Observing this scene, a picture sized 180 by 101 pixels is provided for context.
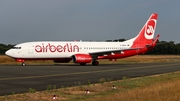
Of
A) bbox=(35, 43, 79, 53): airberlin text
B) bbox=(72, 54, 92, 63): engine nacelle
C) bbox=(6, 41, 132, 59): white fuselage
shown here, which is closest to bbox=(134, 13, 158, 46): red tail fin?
bbox=(6, 41, 132, 59): white fuselage

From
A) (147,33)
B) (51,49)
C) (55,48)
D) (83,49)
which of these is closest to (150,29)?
(147,33)

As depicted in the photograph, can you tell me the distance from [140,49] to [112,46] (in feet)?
15.4

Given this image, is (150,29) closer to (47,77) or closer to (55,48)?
(55,48)

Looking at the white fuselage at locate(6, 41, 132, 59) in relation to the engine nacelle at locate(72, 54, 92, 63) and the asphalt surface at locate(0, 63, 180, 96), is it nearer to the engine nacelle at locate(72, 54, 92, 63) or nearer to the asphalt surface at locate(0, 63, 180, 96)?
the engine nacelle at locate(72, 54, 92, 63)

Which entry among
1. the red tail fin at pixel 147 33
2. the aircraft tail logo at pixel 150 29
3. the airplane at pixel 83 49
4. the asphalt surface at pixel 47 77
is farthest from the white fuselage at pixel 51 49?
the asphalt surface at pixel 47 77

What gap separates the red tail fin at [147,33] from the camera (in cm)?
4841

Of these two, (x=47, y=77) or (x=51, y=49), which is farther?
(x=51, y=49)

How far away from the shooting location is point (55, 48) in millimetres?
40281

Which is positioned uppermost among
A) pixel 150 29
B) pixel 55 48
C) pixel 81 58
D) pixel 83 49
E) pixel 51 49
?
pixel 150 29

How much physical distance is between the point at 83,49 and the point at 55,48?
4480 millimetres

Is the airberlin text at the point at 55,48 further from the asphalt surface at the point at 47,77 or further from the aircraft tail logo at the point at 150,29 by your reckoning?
the aircraft tail logo at the point at 150,29

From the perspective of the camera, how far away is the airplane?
39.3 meters

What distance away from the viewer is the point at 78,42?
143 ft

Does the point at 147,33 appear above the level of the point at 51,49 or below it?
above
